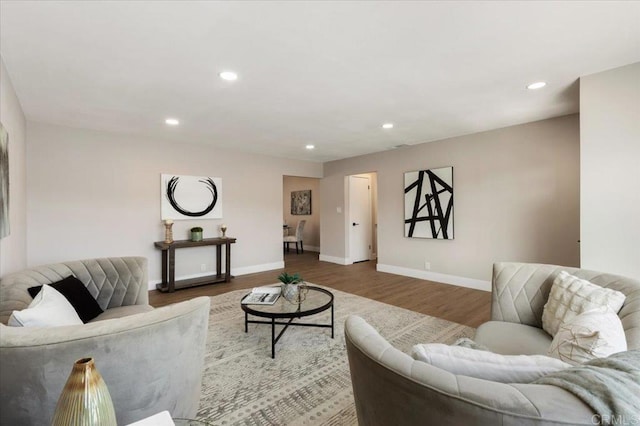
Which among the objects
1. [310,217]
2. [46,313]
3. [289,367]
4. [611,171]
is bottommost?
[289,367]

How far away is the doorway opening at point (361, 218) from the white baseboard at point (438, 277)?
1.02m

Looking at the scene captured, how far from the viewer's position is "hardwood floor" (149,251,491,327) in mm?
3613

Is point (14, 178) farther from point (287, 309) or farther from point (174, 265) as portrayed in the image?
point (287, 309)

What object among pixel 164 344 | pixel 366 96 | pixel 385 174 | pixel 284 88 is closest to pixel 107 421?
pixel 164 344

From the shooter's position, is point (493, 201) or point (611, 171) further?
point (493, 201)

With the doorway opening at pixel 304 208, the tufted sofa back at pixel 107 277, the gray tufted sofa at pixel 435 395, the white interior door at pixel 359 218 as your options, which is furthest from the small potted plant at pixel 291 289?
the doorway opening at pixel 304 208

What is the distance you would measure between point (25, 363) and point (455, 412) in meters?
1.40

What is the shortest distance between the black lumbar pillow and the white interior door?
5.08 m

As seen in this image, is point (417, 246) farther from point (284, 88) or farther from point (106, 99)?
point (106, 99)

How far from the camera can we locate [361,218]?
700cm

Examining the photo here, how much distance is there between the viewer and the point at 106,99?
303 centimetres

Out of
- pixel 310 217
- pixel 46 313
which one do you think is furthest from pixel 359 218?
pixel 46 313

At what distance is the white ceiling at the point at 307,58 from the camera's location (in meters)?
1.73

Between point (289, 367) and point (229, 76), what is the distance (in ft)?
8.11
